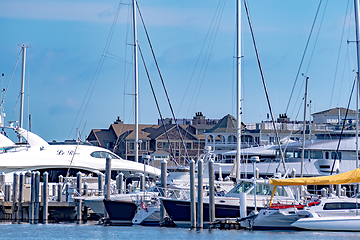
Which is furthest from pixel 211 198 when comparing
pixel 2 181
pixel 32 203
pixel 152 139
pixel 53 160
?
pixel 152 139

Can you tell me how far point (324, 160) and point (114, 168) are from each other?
13.7 metres

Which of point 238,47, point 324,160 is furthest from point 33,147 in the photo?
point 324,160

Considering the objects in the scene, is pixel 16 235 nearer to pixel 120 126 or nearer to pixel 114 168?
pixel 114 168

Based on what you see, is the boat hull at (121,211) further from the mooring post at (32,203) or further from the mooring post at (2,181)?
the mooring post at (2,181)

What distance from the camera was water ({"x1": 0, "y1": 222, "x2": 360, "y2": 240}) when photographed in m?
20.2

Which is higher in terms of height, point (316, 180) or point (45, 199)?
point (316, 180)

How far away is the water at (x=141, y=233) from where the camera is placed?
20.2 meters

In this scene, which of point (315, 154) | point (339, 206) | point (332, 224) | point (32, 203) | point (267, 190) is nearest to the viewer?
point (332, 224)

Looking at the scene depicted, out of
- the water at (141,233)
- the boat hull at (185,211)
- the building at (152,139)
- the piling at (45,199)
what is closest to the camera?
the water at (141,233)

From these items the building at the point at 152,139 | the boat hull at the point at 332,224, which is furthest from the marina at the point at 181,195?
the building at the point at 152,139

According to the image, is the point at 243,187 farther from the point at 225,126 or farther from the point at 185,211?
the point at 225,126

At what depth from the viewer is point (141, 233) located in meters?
21.8

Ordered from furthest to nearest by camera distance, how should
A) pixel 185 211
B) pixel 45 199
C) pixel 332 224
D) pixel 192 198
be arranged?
pixel 45 199
pixel 185 211
pixel 192 198
pixel 332 224

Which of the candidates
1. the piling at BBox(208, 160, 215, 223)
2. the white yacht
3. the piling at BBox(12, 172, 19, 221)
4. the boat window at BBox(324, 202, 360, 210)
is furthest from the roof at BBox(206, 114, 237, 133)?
the boat window at BBox(324, 202, 360, 210)
